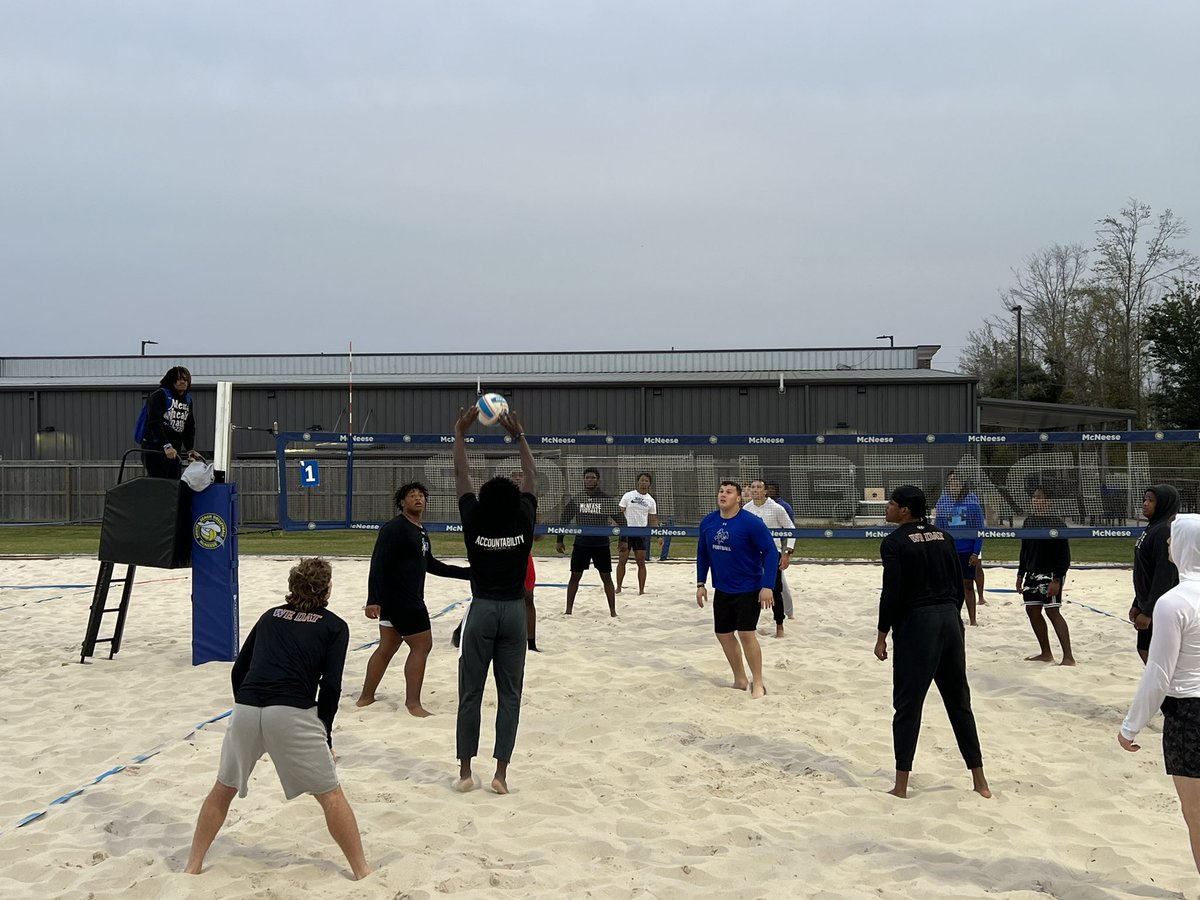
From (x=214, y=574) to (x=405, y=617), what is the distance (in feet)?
9.07

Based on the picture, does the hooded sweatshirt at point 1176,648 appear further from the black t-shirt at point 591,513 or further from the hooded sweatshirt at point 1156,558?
the black t-shirt at point 591,513

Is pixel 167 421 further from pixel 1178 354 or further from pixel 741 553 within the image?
pixel 1178 354

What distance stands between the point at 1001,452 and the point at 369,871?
954 centimetres

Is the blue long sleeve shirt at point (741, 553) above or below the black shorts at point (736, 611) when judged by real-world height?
above

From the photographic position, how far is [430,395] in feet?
98.8

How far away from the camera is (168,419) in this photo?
868cm

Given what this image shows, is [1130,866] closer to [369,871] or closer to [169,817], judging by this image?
[369,871]

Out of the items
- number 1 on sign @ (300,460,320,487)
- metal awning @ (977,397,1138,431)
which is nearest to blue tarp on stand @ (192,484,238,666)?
number 1 on sign @ (300,460,320,487)

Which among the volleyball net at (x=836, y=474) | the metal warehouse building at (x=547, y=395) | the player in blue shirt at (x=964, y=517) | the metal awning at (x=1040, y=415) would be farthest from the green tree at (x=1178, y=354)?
the player in blue shirt at (x=964, y=517)

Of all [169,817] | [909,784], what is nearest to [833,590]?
[909,784]

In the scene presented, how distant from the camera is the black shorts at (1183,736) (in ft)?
12.7

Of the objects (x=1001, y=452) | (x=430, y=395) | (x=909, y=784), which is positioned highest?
(x=430, y=395)

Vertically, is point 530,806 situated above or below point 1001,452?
below

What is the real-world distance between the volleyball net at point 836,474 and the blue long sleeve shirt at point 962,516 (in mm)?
248
